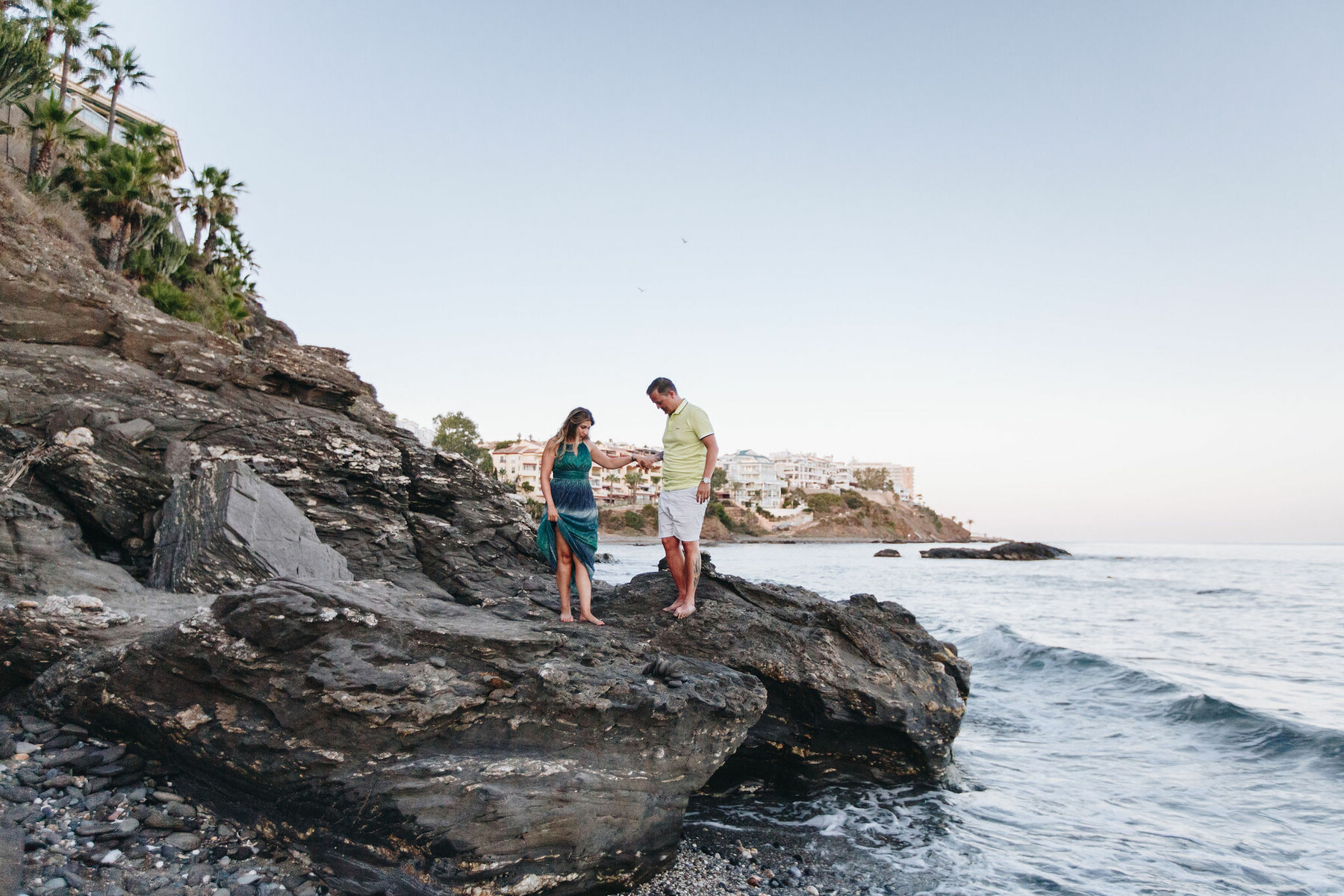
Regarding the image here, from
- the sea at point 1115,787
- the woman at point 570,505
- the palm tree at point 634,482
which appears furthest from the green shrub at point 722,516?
the woman at point 570,505

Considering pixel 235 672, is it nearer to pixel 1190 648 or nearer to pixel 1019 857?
pixel 1019 857

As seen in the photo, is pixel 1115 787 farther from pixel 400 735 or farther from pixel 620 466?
pixel 400 735

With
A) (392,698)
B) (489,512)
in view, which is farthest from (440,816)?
(489,512)

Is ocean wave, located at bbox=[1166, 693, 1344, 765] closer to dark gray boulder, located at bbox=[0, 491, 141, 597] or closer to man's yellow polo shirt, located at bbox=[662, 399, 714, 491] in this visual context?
man's yellow polo shirt, located at bbox=[662, 399, 714, 491]

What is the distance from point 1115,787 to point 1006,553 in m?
79.6

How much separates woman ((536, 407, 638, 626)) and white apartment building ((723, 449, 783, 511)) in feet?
490

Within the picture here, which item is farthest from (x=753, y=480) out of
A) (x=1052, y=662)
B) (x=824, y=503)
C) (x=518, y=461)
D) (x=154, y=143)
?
(x=1052, y=662)

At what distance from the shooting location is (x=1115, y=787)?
Answer: 28.7ft

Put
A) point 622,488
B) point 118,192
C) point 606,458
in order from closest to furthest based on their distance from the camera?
1. point 606,458
2. point 118,192
3. point 622,488

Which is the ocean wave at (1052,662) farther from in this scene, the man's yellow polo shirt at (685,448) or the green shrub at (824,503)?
the green shrub at (824,503)

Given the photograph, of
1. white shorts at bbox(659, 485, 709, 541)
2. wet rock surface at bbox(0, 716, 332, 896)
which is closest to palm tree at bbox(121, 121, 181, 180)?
wet rock surface at bbox(0, 716, 332, 896)

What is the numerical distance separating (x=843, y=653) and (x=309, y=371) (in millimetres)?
8954

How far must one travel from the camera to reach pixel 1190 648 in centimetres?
1859

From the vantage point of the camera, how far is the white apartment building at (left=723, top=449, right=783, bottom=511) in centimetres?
16538
